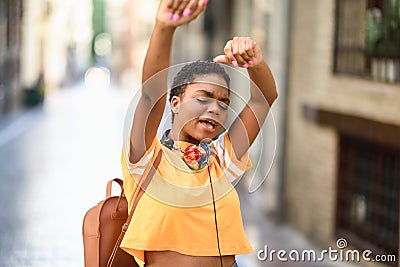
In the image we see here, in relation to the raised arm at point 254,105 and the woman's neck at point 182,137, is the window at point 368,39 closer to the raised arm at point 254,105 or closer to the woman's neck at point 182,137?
the raised arm at point 254,105

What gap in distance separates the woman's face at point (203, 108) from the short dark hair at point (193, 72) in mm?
15

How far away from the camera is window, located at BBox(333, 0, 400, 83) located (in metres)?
9.28

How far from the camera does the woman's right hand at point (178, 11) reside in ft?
8.07

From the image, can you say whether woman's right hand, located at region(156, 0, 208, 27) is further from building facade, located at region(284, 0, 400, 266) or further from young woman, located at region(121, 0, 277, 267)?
building facade, located at region(284, 0, 400, 266)

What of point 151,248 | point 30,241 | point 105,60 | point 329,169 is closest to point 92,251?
point 151,248

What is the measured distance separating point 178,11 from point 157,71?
0.80 ft

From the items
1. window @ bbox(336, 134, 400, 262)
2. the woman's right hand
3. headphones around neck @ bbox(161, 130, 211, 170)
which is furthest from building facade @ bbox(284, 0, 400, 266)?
the woman's right hand

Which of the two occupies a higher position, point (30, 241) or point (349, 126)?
point (349, 126)

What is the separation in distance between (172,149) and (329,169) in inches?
307

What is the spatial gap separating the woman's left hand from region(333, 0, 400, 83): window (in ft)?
20.7

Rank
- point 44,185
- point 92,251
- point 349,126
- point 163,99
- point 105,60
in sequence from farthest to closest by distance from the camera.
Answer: point 105,60
point 44,185
point 349,126
point 92,251
point 163,99

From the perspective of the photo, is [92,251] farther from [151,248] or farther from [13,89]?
[13,89]

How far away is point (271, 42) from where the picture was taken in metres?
12.8

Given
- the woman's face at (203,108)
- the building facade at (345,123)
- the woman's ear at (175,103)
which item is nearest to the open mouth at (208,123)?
the woman's face at (203,108)
